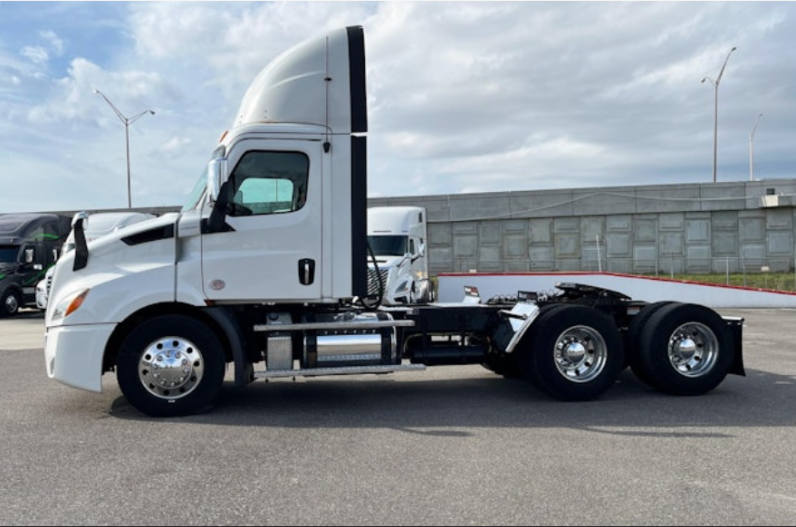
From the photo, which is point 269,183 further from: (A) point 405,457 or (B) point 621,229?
(B) point 621,229

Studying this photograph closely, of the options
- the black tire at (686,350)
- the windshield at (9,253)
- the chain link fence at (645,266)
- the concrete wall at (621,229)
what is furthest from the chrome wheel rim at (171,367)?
the concrete wall at (621,229)

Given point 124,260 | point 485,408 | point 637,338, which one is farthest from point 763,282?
point 124,260

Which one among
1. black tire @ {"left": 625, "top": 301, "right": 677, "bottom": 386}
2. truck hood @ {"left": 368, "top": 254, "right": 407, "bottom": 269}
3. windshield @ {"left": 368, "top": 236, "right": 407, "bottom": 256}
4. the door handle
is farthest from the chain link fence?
the door handle

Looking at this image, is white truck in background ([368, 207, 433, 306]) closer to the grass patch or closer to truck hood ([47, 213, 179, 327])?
truck hood ([47, 213, 179, 327])

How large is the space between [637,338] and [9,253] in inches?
874

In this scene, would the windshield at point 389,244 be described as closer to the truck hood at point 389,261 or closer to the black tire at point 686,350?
the truck hood at point 389,261

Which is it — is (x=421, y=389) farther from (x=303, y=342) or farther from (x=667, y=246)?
(x=667, y=246)

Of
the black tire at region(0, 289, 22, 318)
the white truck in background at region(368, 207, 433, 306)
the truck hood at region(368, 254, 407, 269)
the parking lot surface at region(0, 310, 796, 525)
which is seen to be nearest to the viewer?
the parking lot surface at region(0, 310, 796, 525)

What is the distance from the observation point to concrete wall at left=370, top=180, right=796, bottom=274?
37125mm

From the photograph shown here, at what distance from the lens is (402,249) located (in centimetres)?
1983

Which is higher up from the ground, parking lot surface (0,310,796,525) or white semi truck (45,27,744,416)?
white semi truck (45,27,744,416)

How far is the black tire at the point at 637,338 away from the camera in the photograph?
8.02 m

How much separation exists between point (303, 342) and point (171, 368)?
136cm

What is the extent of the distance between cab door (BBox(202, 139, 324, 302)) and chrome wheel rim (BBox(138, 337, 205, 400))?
0.59 m
